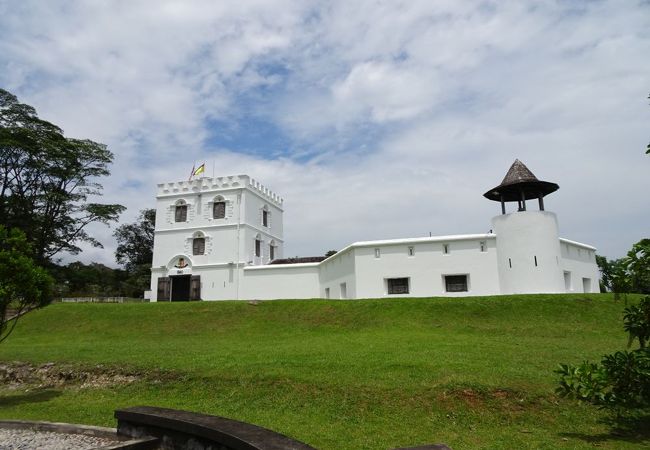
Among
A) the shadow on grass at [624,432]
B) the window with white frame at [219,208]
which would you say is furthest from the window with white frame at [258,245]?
the shadow on grass at [624,432]

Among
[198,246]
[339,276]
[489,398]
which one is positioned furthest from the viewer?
[198,246]

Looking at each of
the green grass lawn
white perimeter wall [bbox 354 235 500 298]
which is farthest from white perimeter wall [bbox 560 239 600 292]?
the green grass lawn

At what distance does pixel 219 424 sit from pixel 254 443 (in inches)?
36.4

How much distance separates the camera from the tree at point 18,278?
32.5 ft

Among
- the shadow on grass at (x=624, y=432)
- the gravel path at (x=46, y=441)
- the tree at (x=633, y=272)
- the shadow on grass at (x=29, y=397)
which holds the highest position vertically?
the tree at (x=633, y=272)

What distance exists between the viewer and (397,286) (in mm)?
24859

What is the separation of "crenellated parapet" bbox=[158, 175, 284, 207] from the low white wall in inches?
294

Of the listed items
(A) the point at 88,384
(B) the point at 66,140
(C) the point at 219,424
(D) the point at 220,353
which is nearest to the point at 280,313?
(D) the point at 220,353

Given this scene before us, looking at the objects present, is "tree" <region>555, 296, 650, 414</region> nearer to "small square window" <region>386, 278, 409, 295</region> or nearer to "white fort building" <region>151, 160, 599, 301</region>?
"white fort building" <region>151, 160, 599, 301</region>

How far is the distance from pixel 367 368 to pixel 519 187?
16740mm

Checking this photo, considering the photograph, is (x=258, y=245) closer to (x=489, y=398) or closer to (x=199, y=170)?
(x=199, y=170)

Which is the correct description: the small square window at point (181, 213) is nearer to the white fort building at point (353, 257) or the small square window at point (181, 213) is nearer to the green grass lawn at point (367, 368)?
the white fort building at point (353, 257)

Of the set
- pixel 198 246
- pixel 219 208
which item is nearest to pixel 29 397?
pixel 198 246

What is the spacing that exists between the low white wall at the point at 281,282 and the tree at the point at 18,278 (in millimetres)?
19548
